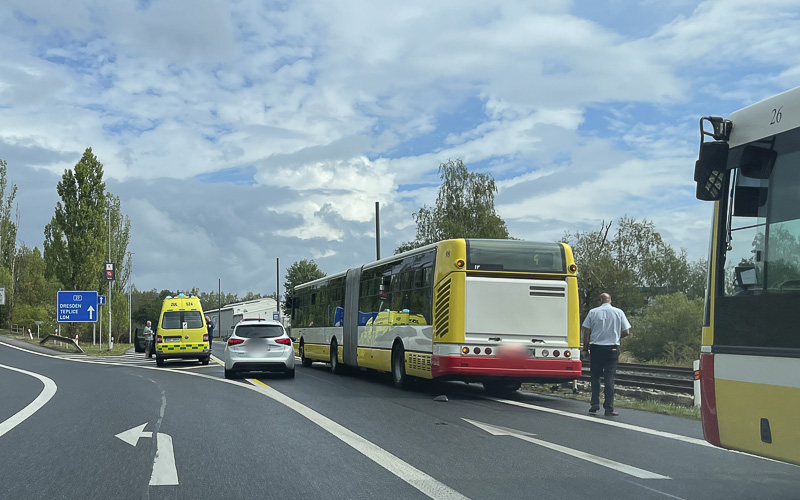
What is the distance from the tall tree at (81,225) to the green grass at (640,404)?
4443 cm

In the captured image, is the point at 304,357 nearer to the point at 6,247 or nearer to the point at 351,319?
the point at 351,319

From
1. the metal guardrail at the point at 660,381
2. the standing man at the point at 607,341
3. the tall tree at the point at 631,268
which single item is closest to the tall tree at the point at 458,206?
the tall tree at the point at 631,268

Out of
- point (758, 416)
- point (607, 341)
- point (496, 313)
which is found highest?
point (496, 313)

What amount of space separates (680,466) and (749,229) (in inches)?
114

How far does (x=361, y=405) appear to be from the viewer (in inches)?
532

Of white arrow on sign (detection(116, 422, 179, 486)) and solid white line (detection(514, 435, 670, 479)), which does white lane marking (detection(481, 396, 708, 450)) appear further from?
white arrow on sign (detection(116, 422, 179, 486))

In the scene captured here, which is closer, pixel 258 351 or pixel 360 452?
pixel 360 452

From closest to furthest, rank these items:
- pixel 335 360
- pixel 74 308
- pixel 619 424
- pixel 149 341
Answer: pixel 619 424
pixel 335 360
pixel 149 341
pixel 74 308

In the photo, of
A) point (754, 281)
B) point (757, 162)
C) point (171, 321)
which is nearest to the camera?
point (754, 281)

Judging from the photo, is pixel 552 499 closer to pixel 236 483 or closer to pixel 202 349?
pixel 236 483

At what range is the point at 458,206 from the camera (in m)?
55.8

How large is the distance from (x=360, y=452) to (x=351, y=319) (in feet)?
45.8

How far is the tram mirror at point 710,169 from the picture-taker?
6.14 m

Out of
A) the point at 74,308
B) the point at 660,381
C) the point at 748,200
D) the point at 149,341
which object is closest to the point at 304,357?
the point at 660,381
